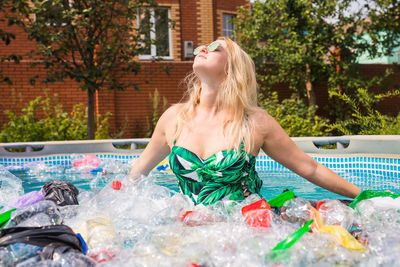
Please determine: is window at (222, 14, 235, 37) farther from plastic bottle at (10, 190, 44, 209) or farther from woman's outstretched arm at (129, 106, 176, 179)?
plastic bottle at (10, 190, 44, 209)

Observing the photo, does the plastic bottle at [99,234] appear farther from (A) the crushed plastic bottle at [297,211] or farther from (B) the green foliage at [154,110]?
(B) the green foliage at [154,110]

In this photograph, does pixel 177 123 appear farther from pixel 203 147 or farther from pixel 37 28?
pixel 37 28

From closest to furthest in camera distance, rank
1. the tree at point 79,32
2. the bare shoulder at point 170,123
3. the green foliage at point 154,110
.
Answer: the bare shoulder at point 170,123 → the tree at point 79,32 → the green foliage at point 154,110

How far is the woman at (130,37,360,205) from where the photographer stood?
2330 mm

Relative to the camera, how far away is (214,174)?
238 cm

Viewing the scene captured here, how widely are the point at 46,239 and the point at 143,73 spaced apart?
10.3 metres

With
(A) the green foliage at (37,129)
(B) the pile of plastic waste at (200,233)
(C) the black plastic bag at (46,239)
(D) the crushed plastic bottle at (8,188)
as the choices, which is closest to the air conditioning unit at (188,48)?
(A) the green foliage at (37,129)

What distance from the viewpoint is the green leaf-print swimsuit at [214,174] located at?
7.66 ft

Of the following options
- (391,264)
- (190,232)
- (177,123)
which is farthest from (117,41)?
(391,264)

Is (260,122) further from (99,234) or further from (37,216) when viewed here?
(37,216)

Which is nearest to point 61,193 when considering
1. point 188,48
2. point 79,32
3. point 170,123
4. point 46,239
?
point 170,123

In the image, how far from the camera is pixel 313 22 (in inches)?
401

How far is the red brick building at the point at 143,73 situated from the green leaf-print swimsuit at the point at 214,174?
6550 mm

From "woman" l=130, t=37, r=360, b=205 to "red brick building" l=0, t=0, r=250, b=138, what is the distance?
6496 millimetres
